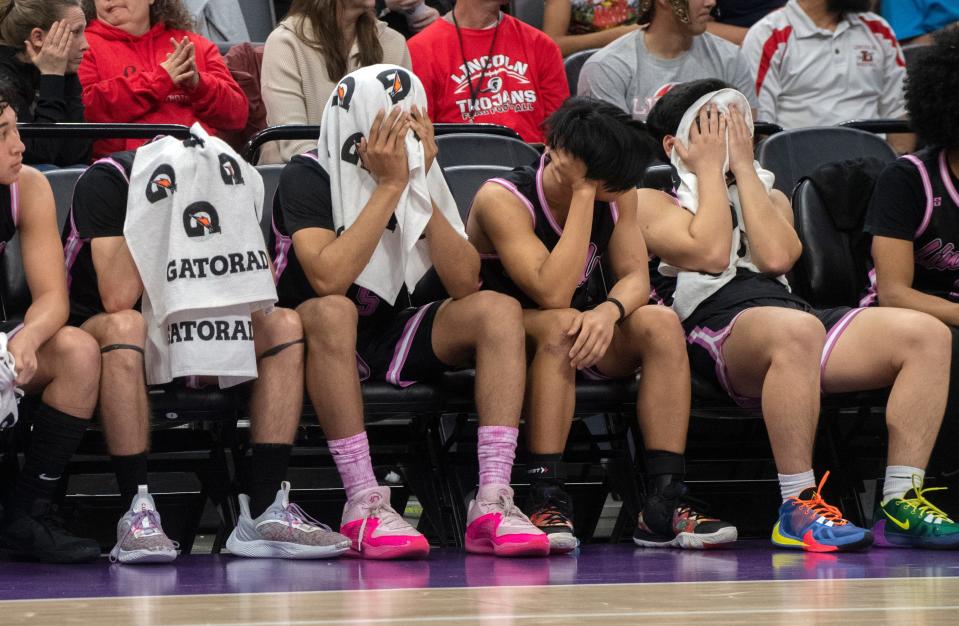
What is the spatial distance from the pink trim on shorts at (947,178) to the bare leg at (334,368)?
1.85 m

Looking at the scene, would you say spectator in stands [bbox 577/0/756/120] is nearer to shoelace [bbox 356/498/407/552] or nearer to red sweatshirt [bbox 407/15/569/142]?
red sweatshirt [bbox 407/15/569/142]

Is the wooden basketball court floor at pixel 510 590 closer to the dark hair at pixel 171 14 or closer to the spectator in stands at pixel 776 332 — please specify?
the spectator in stands at pixel 776 332

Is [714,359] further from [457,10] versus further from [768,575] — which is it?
[457,10]

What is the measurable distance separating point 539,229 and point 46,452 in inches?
57.8

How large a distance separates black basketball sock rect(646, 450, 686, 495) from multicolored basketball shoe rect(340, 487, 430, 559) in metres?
0.67

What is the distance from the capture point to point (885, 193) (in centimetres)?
415

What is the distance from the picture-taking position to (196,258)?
11.6ft

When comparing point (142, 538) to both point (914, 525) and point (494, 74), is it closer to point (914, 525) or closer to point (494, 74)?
point (914, 525)

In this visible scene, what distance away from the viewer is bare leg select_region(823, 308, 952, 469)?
12.3 feet

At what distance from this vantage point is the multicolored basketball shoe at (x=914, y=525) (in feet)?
11.8

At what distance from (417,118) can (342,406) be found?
826mm

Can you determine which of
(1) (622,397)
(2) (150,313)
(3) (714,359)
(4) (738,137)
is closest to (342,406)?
(2) (150,313)

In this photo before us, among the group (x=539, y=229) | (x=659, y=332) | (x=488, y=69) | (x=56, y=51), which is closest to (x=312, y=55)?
(x=488, y=69)

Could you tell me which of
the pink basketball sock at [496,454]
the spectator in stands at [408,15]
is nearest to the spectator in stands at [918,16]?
the spectator in stands at [408,15]
